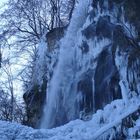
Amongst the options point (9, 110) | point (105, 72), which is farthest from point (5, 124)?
point (9, 110)

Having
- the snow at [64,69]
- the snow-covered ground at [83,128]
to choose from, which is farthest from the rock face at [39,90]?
the snow-covered ground at [83,128]

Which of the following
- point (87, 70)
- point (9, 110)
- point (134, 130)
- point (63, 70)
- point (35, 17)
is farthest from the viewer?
point (9, 110)

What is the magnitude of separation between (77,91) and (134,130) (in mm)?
4816

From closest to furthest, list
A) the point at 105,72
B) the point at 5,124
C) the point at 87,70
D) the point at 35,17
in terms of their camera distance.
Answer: the point at 5,124 < the point at 105,72 < the point at 87,70 < the point at 35,17

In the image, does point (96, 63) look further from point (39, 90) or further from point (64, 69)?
point (39, 90)

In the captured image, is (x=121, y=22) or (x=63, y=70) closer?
(x=121, y=22)

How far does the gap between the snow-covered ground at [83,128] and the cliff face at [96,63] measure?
0.37m

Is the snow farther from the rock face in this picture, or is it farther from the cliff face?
the rock face

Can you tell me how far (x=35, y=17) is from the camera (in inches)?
803

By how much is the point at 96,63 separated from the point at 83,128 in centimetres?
367

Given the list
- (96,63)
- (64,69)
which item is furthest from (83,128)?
(64,69)

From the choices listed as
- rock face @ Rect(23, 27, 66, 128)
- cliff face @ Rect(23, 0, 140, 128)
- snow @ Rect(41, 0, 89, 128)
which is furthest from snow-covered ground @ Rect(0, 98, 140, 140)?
rock face @ Rect(23, 27, 66, 128)

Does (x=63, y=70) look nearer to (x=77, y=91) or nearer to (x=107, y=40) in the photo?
(x=77, y=91)

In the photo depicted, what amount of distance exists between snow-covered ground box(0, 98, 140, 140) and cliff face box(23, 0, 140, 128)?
0.37 m
